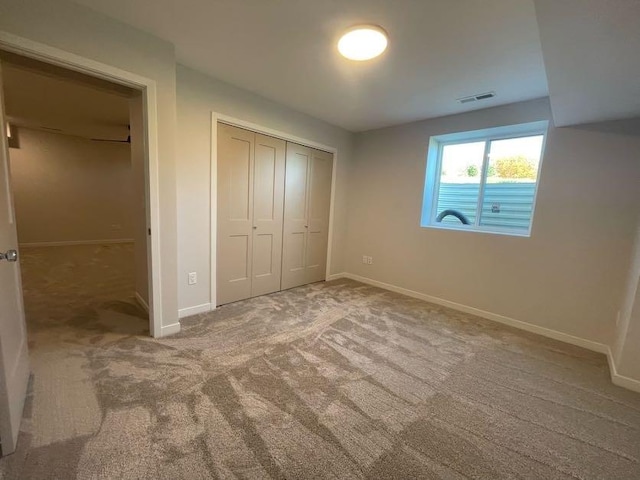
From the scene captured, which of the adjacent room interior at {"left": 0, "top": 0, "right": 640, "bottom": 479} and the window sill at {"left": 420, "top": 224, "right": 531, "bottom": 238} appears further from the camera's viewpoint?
the window sill at {"left": 420, "top": 224, "right": 531, "bottom": 238}

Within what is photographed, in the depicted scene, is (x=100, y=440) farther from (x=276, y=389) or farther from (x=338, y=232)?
(x=338, y=232)

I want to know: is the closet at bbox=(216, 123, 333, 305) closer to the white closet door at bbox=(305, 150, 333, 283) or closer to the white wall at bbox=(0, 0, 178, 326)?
the white closet door at bbox=(305, 150, 333, 283)

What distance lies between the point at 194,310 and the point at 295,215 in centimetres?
177

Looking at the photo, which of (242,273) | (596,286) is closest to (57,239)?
(242,273)

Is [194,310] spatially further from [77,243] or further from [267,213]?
[77,243]

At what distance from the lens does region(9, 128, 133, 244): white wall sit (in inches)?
219

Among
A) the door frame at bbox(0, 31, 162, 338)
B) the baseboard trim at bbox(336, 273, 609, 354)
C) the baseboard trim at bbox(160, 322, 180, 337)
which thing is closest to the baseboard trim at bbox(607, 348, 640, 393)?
the baseboard trim at bbox(336, 273, 609, 354)

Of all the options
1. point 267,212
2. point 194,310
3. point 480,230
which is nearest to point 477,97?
point 480,230

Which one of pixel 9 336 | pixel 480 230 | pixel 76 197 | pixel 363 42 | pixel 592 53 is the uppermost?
pixel 363 42

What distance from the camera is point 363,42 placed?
187 cm

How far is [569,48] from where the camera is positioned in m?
1.45

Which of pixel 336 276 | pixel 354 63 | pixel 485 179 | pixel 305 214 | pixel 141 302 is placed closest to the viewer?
pixel 354 63

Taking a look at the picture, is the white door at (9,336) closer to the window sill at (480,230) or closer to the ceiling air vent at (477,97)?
the ceiling air vent at (477,97)

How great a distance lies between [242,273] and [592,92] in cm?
356
